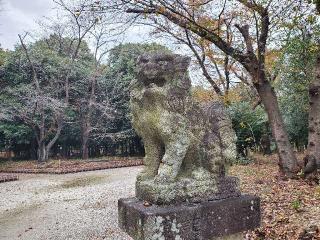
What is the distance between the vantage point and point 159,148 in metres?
3.46

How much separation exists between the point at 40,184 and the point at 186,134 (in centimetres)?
1289

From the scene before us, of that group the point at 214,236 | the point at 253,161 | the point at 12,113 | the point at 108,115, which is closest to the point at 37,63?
the point at 12,113

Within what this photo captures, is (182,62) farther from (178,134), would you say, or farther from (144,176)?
(144,176)

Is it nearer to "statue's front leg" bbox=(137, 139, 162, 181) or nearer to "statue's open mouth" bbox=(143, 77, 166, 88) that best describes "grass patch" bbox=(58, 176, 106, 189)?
"statue's front leg" bbox=(137, 139, 162, 181)

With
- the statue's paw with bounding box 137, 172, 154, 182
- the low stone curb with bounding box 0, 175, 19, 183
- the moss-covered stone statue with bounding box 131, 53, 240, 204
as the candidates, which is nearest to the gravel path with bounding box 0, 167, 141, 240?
the low stone curb with bounding box 0, 175, 19, 183

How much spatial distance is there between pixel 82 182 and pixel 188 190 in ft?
40.6

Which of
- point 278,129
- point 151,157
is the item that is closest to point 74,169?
point 278,129

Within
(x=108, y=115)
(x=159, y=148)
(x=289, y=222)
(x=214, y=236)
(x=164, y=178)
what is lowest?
(x=289, y=222)

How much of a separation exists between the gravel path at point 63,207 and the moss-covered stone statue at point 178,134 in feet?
14.7

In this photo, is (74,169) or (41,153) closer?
(74,169)

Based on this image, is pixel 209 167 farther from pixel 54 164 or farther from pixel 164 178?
pixel 54 164

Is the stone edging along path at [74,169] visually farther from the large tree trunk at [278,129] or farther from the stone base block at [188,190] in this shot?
the stone base block at [188,190]

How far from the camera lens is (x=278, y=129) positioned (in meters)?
10.3

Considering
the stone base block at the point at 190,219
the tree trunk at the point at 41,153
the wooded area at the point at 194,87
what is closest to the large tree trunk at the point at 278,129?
the wooded area at the point at 194,87
